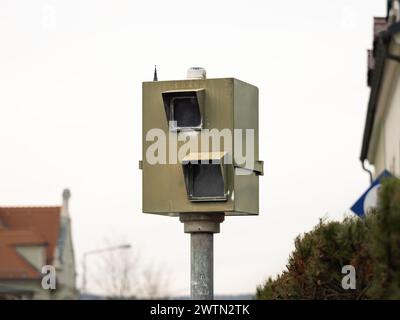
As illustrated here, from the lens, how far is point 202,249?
10070 millimetres

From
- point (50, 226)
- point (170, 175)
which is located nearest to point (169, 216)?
point (170, 175)

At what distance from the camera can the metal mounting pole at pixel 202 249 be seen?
9.89 metres

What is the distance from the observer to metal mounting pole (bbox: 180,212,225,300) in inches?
389

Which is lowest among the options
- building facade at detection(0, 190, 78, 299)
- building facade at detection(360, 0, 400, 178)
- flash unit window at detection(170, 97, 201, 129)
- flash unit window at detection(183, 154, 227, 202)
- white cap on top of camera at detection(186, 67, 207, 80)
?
flash unit window at detection(183, 154, 227, 202)

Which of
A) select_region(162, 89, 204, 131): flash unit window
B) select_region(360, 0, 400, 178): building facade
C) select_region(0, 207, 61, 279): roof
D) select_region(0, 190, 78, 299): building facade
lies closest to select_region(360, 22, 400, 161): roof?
select_region(360, 0, 400, 178): building facade

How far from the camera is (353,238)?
11844 millimetres

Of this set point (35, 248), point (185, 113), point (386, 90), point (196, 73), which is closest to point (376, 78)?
point (386, 90)

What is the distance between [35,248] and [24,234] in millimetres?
3662

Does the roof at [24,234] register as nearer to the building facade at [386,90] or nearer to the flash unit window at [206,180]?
the building facade at [386,90]

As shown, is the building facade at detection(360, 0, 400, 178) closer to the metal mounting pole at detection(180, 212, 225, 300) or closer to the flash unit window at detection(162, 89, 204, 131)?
the flash unit window at detection(162, 89, 204, 131)

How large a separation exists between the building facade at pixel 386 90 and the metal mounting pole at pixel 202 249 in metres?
6.95

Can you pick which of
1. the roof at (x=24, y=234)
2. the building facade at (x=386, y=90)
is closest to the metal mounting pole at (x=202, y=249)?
the building facade at (x=386, y=90)

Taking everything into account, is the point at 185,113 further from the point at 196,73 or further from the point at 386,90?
the point at 386,90
